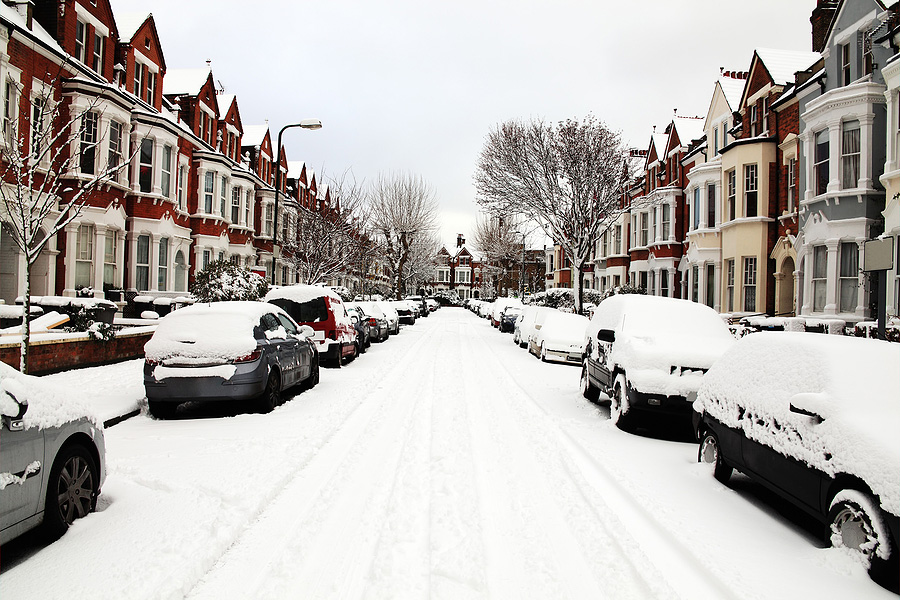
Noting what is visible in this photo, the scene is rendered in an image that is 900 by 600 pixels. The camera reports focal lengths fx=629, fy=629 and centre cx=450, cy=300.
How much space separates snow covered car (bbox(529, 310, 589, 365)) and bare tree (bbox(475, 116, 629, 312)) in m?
9.35

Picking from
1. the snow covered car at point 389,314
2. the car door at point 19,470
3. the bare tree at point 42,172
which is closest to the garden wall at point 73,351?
the bare tree at point 42,172

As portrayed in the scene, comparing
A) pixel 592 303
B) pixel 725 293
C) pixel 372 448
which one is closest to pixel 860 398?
pixel 372 448

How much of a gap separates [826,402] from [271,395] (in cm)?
753

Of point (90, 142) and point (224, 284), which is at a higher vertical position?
point (90, 142)

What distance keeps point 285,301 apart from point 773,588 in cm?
1369

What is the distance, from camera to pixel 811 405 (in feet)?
15.3

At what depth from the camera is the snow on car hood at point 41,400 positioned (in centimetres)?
411

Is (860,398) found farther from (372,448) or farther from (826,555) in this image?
(372,448)

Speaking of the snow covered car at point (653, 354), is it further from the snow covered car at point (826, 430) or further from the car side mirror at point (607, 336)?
the snow covered car at point (826, 430)

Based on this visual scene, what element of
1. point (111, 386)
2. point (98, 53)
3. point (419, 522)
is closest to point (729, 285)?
point (111, 386)

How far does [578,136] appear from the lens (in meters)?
27.0

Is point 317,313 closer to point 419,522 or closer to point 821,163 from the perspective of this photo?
point 419,522

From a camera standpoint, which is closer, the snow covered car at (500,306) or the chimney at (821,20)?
the chimney at (821,20)

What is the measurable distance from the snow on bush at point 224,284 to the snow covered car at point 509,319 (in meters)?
17.5
